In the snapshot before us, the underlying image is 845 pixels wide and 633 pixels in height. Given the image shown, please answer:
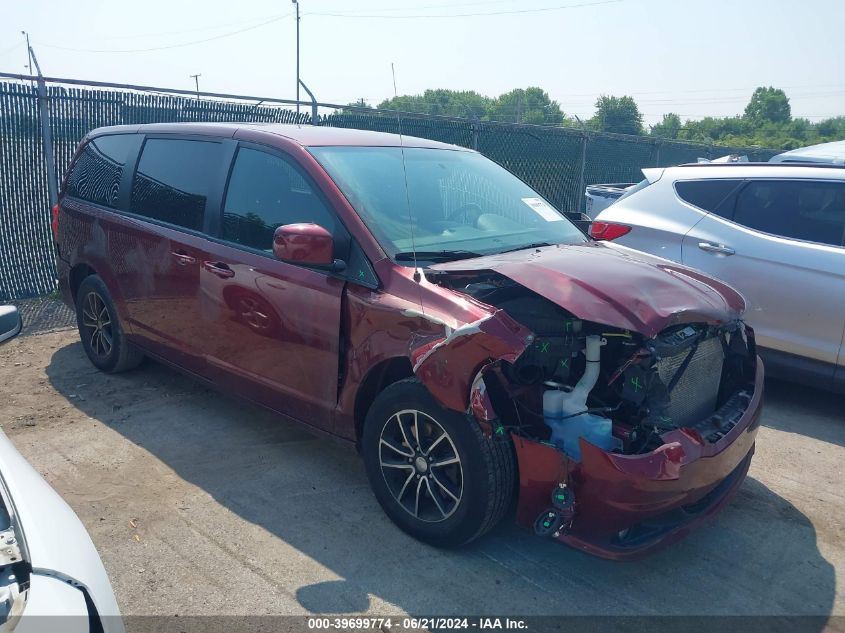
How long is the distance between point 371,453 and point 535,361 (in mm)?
944

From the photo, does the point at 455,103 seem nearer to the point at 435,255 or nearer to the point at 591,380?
the point at 435,255

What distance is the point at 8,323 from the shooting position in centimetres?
270

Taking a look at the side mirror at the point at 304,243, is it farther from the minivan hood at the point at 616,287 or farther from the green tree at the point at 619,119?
the green tree at the point at 619,119

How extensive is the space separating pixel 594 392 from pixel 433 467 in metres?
0.79

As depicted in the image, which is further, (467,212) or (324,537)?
(467,212)

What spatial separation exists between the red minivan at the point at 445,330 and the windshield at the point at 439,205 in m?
0.01

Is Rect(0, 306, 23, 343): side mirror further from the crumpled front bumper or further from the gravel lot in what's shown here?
the crumpled front bumper

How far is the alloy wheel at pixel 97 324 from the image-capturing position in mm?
5450

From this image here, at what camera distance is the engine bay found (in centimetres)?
305

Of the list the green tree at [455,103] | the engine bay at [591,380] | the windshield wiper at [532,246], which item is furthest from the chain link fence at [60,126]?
the engine bay at [591,380]

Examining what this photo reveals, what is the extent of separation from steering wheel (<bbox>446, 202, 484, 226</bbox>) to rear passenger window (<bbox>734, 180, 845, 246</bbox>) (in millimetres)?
2510

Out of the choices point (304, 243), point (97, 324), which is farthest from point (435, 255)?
point (97, 324)

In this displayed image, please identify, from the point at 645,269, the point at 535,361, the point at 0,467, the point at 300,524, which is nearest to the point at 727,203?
the point at 645,269

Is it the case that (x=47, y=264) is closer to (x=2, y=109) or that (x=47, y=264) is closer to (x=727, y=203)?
(x=2, y=109)
